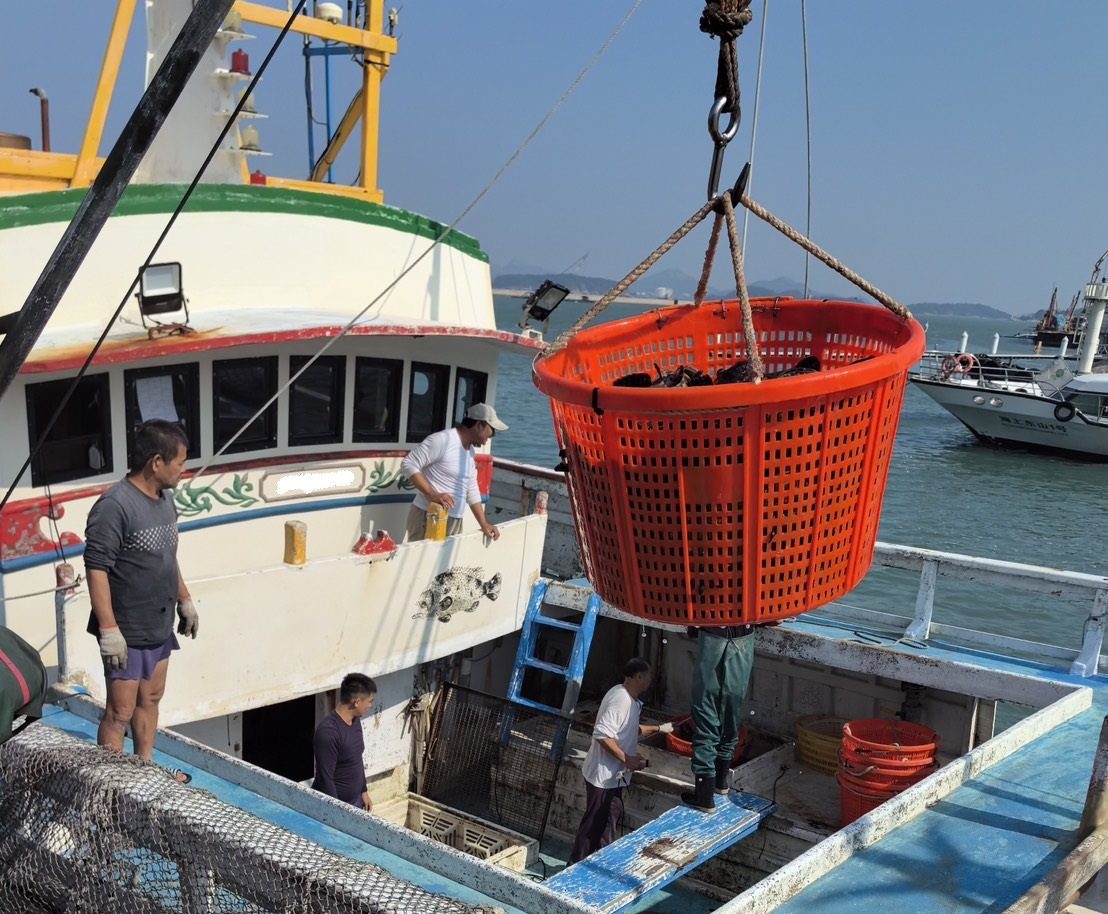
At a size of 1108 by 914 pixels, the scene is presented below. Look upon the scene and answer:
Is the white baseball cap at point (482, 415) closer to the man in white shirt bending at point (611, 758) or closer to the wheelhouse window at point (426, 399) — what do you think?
the wheelhouse window at point (426, 399)

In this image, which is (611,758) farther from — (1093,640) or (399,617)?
(1093,640)

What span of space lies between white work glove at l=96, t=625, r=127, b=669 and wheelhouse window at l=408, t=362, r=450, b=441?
4.04 metres

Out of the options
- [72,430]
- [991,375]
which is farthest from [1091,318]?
[72,430]

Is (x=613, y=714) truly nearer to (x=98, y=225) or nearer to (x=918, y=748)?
(x=918, y=748)

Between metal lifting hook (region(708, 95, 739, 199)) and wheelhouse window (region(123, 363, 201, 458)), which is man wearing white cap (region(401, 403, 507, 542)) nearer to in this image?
wheelhouse window (region(123, 363, 201, 458))

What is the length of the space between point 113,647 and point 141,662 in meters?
0.37

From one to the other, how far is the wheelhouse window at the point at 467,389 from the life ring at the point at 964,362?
36761mm

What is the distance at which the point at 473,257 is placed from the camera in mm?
8953

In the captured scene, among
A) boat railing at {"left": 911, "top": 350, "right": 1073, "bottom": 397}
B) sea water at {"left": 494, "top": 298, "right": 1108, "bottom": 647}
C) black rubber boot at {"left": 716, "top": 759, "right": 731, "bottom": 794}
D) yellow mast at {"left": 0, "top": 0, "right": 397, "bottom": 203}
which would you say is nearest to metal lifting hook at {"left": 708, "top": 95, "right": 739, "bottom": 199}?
black rubber boot at {"left": 716, "top": 759, "right": 731, "bottom": 794}

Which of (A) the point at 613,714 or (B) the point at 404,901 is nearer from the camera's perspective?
(B) the point at 404,901

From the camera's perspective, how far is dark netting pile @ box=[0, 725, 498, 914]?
294cm

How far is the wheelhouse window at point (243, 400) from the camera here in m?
7.60

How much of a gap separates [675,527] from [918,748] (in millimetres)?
3439

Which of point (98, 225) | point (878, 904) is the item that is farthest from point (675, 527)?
point (98, 225)
